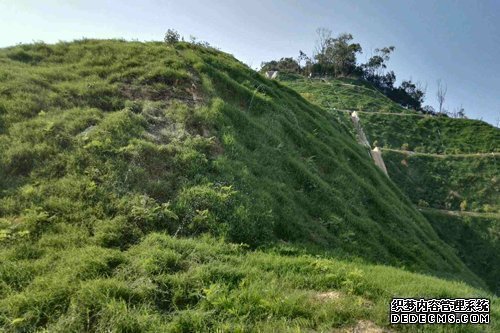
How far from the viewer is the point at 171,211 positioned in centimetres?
747

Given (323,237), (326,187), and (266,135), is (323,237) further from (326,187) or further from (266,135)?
(266,135)

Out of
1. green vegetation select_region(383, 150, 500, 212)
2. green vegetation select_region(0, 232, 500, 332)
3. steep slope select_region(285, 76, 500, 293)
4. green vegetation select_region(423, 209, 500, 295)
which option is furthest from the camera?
green vegetation select_region(383, 150, 500, 212)

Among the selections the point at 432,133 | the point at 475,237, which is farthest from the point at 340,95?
the point at 475,237

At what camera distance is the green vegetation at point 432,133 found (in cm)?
4447

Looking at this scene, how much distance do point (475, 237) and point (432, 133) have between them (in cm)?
2202

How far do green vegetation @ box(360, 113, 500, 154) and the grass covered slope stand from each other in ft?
13.8

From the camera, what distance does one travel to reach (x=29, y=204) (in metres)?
7.43

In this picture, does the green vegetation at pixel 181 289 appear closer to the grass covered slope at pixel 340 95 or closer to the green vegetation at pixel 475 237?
the green vegetation at pixel 475 237

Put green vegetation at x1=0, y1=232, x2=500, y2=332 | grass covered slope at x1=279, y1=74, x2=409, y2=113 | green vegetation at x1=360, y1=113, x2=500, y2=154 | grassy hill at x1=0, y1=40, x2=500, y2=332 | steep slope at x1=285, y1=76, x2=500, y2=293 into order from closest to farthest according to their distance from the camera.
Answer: green vegetation at x1=0, y1=232, x2=500, y2=332
grassy hill at x1=0, y1=40, x2=500, y2=332
steep slope at x1=285, y1=76, x2=500, y2=293
green vegetation at x1=360, y1=113, x2=500, y2=154
grass covered slope at x1=279, y1=74, x2=409, y2=113

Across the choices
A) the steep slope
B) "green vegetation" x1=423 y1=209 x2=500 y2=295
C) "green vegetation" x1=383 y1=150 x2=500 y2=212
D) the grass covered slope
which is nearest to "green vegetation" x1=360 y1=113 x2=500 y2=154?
the steep slope

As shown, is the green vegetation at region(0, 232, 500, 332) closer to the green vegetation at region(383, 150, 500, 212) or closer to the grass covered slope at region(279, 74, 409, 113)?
the green vegetation at region(383, 150, 500, 212)

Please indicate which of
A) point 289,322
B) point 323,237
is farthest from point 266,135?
point 289,322

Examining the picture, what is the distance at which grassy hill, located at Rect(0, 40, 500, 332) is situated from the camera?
5312 mm

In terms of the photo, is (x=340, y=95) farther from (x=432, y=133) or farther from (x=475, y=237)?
(x=475, y=237)
